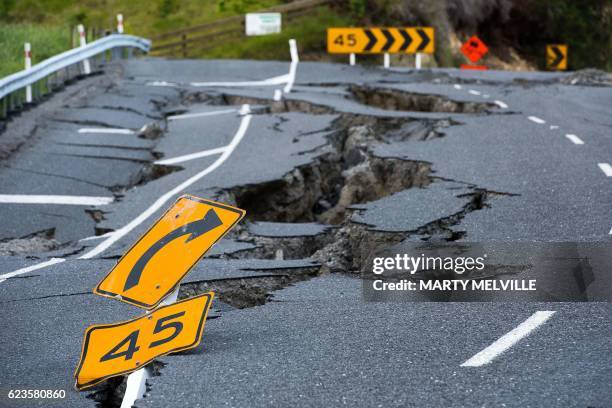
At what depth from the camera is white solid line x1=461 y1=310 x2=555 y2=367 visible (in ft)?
18.0

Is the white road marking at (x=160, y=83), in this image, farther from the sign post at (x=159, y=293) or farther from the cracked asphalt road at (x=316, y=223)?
the sign post at (x=159, y=293)

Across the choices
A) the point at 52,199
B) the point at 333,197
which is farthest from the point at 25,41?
the point at 333,197

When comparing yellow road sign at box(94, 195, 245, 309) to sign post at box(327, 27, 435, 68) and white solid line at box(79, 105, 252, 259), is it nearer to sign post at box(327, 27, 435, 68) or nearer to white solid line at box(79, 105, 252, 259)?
white solid line at box(79, 105, 252, 259)

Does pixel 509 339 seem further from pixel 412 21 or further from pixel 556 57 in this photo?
pixel 556 57

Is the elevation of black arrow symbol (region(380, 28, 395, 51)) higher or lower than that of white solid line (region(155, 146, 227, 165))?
higher

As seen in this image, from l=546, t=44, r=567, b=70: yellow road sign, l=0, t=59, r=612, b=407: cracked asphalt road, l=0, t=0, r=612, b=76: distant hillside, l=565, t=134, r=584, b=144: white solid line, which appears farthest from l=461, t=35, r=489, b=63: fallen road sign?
l=565, t=134, r=584, b=144: white solid line

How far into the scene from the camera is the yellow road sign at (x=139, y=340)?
5.64 meters

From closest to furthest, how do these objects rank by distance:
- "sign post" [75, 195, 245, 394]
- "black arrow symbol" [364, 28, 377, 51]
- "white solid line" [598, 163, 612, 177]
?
1. "sign post" [75, 195, 245, 394]
2. "white solid line" [598, 163, 612, 177]
3. "black arrow symbol" [364, 28, 377, 51]

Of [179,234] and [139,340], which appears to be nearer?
[139,340]

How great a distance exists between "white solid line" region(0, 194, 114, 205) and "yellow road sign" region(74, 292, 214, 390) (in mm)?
5758

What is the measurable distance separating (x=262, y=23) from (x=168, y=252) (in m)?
29.5

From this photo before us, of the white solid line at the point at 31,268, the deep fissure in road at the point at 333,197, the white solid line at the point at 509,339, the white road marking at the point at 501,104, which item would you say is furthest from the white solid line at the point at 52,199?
the white road marking at the point at 501,104

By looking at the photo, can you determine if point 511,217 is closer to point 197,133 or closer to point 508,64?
point 197,133

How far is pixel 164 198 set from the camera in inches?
447
